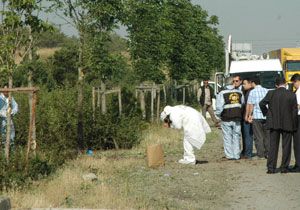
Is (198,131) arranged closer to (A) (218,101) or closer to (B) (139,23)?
(A) (218,101)

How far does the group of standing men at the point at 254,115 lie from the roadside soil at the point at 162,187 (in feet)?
1.81

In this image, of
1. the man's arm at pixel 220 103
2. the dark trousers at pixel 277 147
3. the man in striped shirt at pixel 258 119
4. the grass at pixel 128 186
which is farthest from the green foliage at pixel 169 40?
the dark trousers at pixel 277 147

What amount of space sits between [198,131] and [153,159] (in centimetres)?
135

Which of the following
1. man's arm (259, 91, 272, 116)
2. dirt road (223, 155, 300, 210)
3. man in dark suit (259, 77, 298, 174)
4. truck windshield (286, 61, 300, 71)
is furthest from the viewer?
truck windshield (286, 61, 300, 71)

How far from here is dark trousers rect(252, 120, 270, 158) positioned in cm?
1648

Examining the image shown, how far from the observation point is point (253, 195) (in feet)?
37.5

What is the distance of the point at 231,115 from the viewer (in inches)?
633

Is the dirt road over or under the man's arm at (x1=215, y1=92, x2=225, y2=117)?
under

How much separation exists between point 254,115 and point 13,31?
653 centimetres

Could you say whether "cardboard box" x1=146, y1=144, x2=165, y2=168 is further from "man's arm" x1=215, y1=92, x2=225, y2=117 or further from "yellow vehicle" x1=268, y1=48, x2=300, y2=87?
"yellow vehicle" x1=268, y1=48, x2=300, y2=87

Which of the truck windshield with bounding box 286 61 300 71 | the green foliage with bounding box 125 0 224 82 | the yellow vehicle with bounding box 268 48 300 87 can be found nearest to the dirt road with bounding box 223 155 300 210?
the green foliage with bounding box 125 0 224 82

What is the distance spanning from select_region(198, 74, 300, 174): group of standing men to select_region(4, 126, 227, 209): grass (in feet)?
2.72

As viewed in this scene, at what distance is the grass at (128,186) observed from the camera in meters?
10.2

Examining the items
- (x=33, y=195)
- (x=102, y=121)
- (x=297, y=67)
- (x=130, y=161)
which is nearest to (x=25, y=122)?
(x=102, y=121)
